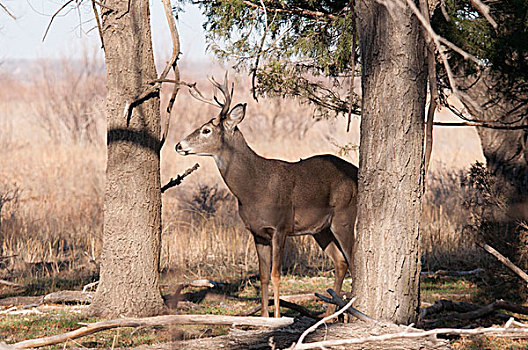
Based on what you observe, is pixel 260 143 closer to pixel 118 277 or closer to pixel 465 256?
pixel 465 256

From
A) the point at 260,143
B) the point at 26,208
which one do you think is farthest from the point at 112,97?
the point at 260,143

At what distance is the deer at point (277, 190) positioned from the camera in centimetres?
791

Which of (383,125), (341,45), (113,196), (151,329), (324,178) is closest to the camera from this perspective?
(383,125)

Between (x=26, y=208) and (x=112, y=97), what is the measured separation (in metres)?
9.55

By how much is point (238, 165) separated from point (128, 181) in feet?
5.59

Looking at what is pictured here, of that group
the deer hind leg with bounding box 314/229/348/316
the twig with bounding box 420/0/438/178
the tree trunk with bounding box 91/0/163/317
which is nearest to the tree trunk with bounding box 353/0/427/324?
the twig with bounding box 420/0/438/178

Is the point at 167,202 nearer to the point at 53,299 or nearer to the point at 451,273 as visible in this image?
the point at 451,273

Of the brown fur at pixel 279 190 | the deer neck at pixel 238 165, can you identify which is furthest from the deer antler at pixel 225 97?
the deer neck at pixel 238 165

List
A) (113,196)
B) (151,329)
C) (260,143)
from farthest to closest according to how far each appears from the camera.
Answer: (260,143), (113,196), (151,329)

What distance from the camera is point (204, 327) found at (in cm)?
663

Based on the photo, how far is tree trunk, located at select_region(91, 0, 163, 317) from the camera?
268 inches

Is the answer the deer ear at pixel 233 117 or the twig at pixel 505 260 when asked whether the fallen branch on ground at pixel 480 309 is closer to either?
the twig at pixel 505 260

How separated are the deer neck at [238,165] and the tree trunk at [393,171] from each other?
10.7ft

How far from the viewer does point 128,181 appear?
22.4ft
